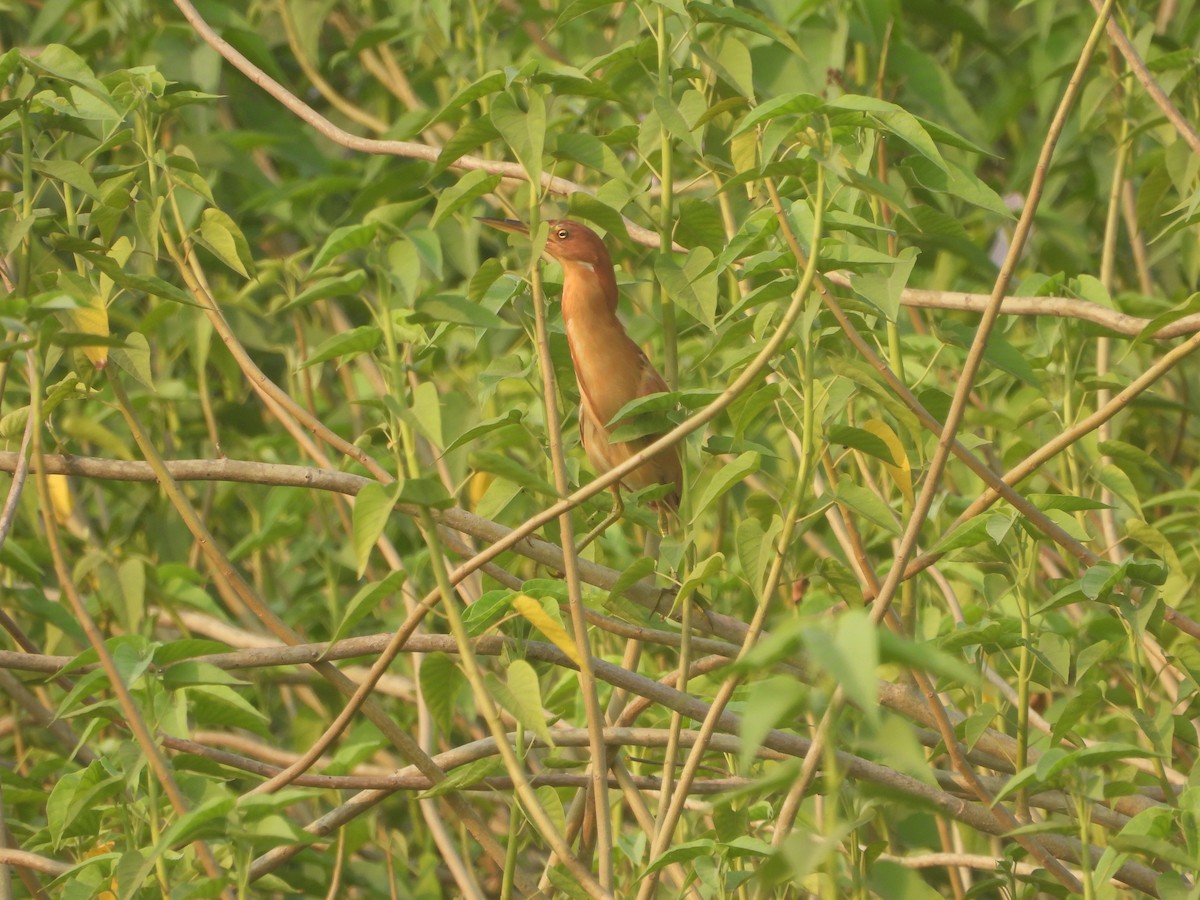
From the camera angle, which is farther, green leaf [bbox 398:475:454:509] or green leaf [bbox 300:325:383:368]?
green leaf [bbox 300:325:383:368]

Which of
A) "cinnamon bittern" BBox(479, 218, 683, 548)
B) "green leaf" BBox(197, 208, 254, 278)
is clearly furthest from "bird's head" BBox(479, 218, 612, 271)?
"green leaf" BBox(197, 208, 254, 278)

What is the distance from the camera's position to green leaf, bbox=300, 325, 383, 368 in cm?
149

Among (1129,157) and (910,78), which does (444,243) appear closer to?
(910,78)

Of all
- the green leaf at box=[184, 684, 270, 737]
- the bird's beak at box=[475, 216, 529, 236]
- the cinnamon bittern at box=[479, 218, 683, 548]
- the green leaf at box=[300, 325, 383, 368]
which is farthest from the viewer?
the cinnamon bittern at box=[479, 218, 683, 548]

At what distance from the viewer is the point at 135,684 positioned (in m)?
1.63

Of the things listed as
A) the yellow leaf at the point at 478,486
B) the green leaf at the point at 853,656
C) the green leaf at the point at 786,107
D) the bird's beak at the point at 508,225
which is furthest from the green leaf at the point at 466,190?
the yellow leaf at the point at 478,486

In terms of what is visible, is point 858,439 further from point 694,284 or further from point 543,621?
point 543,621

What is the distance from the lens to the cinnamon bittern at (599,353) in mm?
2684

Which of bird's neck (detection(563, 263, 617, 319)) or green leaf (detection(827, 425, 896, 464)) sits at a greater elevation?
green leaf (detection(827, 425, 896, 464))

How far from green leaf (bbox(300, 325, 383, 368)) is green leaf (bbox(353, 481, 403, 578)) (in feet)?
0.49

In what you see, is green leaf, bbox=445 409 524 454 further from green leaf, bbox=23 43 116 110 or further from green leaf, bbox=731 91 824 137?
green leaf, bbox=23 43 116 110

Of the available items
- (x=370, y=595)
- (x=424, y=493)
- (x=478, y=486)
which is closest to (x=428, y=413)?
(x=424, y=493)

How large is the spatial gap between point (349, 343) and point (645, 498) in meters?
0.57

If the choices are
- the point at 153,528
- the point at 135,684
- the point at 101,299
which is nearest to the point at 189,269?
the point at 101,299
